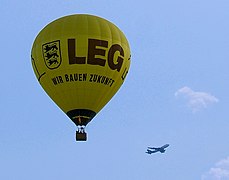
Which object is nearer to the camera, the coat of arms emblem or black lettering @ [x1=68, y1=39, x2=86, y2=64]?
black lettering @ [x1=68, y1=39, x2=86, y2=64]

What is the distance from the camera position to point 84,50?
139 feet

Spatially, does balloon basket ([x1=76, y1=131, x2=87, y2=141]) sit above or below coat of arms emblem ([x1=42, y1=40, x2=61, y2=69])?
below

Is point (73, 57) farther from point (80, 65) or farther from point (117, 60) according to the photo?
point (117, 60)

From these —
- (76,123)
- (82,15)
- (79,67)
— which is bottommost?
(76,123)

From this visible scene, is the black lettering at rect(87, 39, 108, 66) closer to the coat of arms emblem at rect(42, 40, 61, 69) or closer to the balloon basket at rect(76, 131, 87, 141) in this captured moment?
the coat of arms emblem at rect(42, 40, 61, 69)

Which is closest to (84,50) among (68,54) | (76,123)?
(68,54)

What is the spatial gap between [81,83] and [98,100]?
4.68 feet

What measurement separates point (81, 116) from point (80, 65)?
2.95 m

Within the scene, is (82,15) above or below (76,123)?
above

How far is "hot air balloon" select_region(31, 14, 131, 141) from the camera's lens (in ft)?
139

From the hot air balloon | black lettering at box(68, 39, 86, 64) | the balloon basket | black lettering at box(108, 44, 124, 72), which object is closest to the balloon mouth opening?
the hot air balloon

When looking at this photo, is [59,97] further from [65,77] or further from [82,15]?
[82,15]

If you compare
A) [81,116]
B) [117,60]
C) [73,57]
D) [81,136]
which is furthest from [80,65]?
[81,136]

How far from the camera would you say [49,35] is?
4294 cm
